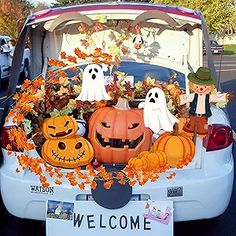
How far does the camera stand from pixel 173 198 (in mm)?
3145

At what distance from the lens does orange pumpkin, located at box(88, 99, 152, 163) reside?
3365 mm

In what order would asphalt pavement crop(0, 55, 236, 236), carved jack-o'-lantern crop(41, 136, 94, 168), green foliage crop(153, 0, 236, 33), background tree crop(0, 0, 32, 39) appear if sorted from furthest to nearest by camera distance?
background tree crop(0, 0, 32, 39) < green foliage crop(153, 0, 236, 33) < asphalt pavement crop(0, 55, 236, 236) < carved jack-o'-lantern crop(41, 136, 94, 168)

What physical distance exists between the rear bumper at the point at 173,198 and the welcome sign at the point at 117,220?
86 millimetres

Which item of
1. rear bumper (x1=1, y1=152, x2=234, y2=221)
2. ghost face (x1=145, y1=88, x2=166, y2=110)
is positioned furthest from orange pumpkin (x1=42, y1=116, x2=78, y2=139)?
ghost face (x1=145, y1=88, x2=166, y2=110)

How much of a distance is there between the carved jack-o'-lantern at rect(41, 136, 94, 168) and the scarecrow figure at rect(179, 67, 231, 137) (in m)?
0.74

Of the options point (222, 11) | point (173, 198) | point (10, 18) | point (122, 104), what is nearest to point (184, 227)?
point (173, 198)

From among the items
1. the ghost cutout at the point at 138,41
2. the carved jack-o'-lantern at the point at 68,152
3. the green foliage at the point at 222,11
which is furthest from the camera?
the green foliage at the point at 222,11

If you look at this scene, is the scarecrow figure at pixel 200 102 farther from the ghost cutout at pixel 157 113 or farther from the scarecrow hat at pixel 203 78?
the ghost cutout at pixel 157 113

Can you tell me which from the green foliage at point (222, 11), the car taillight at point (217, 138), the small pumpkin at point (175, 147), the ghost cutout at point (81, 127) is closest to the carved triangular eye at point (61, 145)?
the ghost cutout at point (81, 127)

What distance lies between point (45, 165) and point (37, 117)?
0.49 meters

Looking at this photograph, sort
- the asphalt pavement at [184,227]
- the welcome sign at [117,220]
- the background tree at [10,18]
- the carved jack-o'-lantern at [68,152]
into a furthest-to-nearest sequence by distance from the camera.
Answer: the background tree at [10,18], the asphalt pavement at [184,227], the carved jack-o'-lantern at [68,152], the welcome sign at [117,220]

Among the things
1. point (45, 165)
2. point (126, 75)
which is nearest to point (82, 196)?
point (45, 165)

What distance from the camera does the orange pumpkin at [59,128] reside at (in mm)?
3322

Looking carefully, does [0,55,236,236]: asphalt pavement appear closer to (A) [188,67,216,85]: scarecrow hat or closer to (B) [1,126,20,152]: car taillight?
(B) [1,126,20,152]: car taillight
